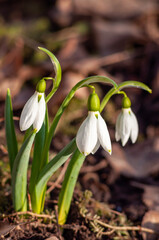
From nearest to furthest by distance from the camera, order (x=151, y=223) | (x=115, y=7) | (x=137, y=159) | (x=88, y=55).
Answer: (x=151, y=223) < (x=137, y=159) < (x=88, y=55) < (x=115, y=7)

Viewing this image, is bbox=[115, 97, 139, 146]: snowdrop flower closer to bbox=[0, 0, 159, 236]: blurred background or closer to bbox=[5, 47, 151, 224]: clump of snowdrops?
bbox=[5, 47, 151, 224]: clump of snowdrops

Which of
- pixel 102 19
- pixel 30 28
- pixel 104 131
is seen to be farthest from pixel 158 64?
pixel 104 131

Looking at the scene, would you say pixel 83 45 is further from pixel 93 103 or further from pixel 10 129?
pixel 93 103

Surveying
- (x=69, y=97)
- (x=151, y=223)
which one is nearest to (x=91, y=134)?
(x=69, y=97)

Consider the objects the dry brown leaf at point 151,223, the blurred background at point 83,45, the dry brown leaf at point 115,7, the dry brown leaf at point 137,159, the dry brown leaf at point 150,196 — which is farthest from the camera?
the dry brown leaf at point 115,7

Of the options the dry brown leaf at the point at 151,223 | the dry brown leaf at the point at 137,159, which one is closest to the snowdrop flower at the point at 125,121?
the dry brown leaf at the point at 151,223

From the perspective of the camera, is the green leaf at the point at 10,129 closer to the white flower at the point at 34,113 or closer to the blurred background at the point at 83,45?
the white flower at the point at 34,113

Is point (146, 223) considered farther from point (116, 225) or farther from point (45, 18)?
point (45, 18)
